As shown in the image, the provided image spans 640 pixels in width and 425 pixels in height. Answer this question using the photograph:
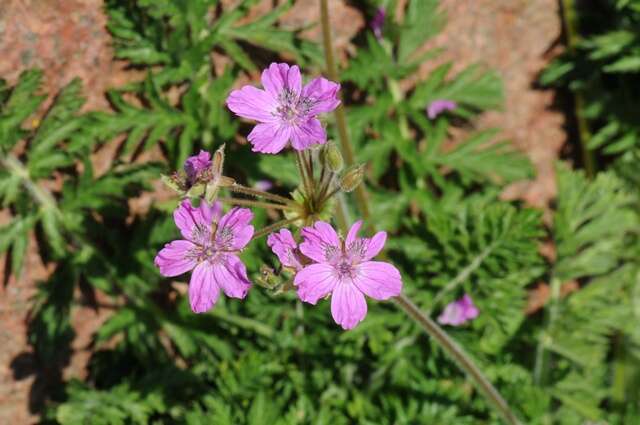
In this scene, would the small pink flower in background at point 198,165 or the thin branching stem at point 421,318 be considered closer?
the small pink flower in background at point 198,165

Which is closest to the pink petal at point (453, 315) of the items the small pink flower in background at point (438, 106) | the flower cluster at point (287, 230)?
the small pink flower in background at point (438, 106)

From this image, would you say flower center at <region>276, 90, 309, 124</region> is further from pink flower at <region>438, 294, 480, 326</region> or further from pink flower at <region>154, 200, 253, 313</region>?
pink flower at <region>438, 294, 480, 326</region>

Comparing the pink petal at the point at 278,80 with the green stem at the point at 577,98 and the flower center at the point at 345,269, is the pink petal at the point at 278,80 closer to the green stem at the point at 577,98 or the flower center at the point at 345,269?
the flower center at the point at 345,269

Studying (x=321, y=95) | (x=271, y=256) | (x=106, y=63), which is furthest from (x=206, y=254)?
(x=106, y=63)

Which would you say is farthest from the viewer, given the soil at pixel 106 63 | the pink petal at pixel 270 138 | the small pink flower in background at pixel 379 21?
the small pink flower in background at pixel 379 21

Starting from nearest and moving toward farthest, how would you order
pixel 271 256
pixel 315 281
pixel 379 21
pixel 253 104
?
pixel 315 281 → pixel 253 104 → pixel 271 256 → pixel 379 21

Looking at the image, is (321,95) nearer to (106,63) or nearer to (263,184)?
(263,184)

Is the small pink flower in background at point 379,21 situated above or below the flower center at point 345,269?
above

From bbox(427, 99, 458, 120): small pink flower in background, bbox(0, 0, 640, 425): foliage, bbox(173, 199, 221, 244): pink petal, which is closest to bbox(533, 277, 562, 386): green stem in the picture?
bbox(0, 0, 640, 425): foliage
